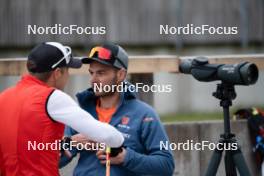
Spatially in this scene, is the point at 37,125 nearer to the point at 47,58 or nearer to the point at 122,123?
the point at 47,58

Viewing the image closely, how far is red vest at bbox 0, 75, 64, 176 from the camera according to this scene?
15.2 feet

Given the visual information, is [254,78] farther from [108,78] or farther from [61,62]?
[61,62]

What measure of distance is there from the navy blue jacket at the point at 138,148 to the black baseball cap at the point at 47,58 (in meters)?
0.56

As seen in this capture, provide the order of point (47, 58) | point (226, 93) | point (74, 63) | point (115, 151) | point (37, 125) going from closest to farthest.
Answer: point (37, 125), point (47, 58), point (115, 151), point (74, 63), point (226, 93)

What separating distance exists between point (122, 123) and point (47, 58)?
70cm

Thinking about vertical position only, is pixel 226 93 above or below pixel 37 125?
above

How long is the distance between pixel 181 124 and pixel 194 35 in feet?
12.9

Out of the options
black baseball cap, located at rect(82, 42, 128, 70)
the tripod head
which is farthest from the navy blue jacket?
the tripod head

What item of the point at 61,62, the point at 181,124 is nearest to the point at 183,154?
the point at 181,124

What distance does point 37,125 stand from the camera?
4.62 m

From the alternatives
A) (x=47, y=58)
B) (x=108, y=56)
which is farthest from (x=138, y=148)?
(x=47, y=58)

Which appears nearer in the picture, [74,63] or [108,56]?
[74,63]

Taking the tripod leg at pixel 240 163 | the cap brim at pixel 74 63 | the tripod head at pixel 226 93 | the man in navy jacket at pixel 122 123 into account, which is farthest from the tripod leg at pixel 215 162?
the cap brim at pixel 74 63

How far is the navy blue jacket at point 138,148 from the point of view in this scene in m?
5.10
